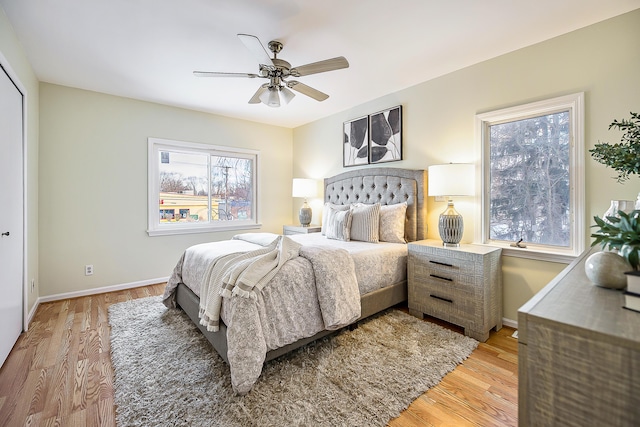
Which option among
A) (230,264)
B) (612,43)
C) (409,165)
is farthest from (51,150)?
(612,43)

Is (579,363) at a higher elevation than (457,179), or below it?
below

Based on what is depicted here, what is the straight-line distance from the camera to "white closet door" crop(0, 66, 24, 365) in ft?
6.50

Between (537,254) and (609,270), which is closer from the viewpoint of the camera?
(609,270)

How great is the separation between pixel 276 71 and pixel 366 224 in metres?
1.77

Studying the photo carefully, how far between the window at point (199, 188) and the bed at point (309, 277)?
1532mm

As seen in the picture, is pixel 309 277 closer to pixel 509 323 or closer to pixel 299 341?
pixel 299 341

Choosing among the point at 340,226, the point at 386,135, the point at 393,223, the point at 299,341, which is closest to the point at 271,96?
the point at 340,226

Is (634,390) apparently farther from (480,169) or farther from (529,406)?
(480,169)

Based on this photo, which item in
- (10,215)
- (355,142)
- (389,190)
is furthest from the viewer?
(355,142)

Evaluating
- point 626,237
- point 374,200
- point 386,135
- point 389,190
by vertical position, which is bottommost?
point 626,237

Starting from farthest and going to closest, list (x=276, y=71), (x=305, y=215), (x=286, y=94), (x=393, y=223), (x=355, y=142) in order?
(x=305, y=215), (x=355, y=142), (x=393, y=223), (x=286, y=94), (x=276, y=71)

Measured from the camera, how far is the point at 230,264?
78.5 inches

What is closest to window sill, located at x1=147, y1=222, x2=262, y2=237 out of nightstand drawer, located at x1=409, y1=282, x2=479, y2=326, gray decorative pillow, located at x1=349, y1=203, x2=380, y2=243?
gray decorative pillow, located at x1=349, y1=203, x2=380, y2=243

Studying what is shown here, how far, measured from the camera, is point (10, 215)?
2.16m
